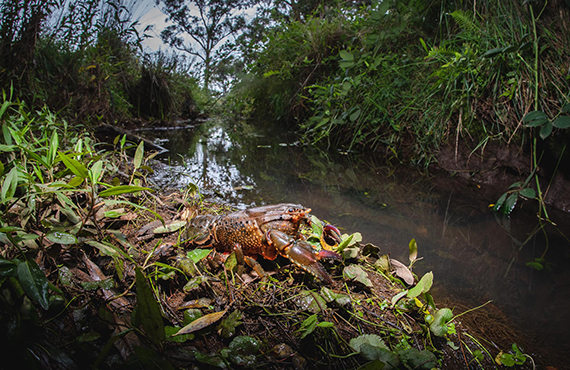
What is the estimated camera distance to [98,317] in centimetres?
105

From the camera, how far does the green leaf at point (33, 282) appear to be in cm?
89

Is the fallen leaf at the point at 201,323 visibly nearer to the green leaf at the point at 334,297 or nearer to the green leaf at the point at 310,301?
the green leaf at the point at 310,301

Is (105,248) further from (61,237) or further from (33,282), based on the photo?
(33,282)

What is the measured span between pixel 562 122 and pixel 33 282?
3459mm

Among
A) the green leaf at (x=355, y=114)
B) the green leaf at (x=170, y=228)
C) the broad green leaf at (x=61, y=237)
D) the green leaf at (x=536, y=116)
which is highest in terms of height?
the green leaf at (x=355, y=114)

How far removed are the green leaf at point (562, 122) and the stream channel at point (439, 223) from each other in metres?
0.70

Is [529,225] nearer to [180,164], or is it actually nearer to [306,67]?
[180,164]

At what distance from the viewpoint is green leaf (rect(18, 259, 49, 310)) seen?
35.2 inches

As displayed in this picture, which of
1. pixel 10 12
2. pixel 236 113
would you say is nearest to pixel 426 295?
pixel 10 12

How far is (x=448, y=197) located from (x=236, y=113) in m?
9.16

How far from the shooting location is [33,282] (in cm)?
92

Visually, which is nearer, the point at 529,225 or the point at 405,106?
the point at 529,225

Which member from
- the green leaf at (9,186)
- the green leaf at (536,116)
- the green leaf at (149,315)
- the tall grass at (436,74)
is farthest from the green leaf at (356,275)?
the tall grass at (436,74)

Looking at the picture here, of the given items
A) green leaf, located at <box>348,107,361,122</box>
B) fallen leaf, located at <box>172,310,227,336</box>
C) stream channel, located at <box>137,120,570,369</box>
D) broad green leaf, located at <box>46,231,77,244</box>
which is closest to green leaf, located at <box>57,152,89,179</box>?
broad green leaf, located at <box>46,231,77,244</box>
